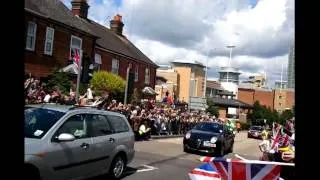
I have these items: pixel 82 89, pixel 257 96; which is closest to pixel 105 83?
pixel 82 89

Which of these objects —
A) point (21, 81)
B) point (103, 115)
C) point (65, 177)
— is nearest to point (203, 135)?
point (103, 115)

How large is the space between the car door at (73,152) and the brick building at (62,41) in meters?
13.5

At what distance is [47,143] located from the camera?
326 inches

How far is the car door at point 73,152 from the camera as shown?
8375 millimetres

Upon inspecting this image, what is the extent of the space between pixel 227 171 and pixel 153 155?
43.8 feet

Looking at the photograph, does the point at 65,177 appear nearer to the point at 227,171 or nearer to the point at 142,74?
the point at 227,171

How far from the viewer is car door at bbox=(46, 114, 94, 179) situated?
8375 millimetres

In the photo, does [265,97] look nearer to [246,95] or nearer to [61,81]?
[246,95]

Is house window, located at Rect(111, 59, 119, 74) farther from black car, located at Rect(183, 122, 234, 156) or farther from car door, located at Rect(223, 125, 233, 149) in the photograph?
black car, located at Rect(183, 122, 234, 156)

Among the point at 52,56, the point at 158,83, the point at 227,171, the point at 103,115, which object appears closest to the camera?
the point at 227,171

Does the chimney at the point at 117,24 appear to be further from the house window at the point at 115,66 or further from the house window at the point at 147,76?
the house window at the point at 115,66

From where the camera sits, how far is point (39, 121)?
8.91 meters

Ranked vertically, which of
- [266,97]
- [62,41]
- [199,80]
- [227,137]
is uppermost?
[199,80]

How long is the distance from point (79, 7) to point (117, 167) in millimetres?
30645
